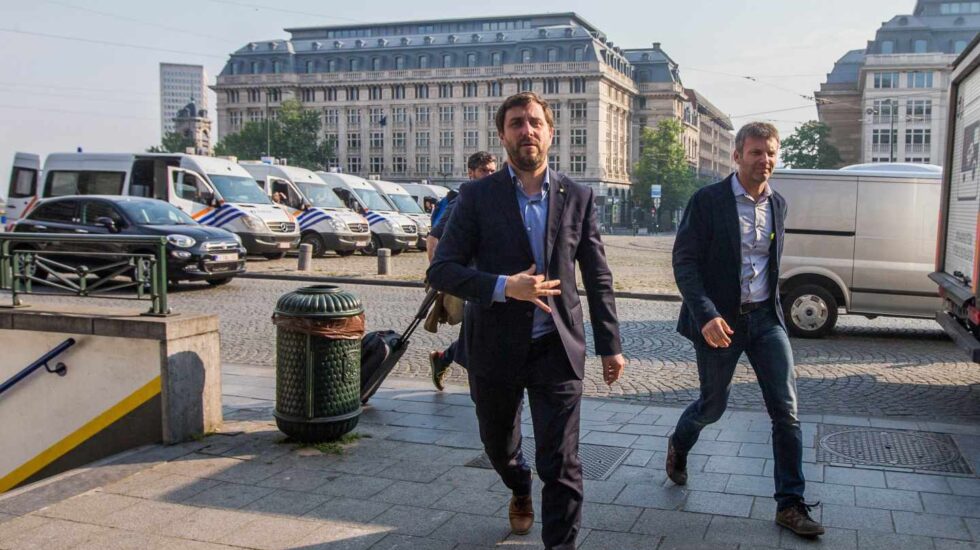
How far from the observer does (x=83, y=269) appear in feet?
21.4

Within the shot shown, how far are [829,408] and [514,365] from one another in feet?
14.3

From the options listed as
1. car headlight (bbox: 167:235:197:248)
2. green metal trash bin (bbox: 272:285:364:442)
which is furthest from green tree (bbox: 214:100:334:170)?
green metal trash bin (bbox: 272:285:364:442)

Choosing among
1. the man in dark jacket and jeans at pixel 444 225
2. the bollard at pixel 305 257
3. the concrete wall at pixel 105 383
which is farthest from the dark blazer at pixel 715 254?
the bollard at pixel 305 257

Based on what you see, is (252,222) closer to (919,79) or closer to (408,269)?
(408,269)

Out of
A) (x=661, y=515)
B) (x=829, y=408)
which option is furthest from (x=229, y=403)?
(x=829, y=408)

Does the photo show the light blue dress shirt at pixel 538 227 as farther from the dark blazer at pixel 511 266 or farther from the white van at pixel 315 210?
the white van at pixel 315 210

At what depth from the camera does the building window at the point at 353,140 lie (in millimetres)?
109250

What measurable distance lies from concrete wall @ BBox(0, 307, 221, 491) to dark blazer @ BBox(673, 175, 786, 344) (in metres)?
3.21

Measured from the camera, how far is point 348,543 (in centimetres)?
403

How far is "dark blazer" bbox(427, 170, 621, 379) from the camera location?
363 cm

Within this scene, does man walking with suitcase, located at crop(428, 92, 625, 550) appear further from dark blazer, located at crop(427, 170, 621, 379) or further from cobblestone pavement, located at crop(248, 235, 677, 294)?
cobblestone pavement, located at crop(248, 235, 677, 294)

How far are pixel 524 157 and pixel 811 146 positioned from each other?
3062 inches

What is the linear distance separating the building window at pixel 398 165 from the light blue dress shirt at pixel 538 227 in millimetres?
104589

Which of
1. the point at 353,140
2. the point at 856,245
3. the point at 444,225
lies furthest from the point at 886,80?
the point at 444,225
